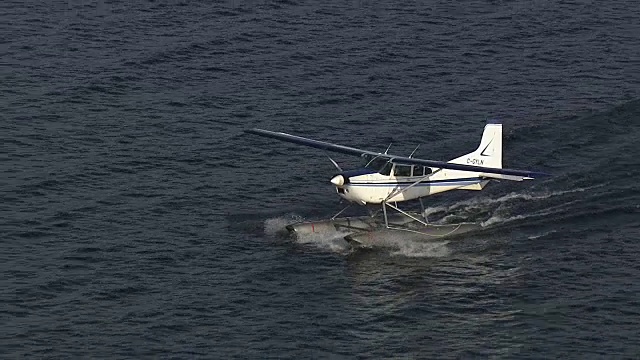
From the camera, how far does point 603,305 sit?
52.6 m

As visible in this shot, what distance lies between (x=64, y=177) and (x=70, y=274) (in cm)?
1056

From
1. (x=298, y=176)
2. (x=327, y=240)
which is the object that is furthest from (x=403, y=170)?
(x=298, y=176)

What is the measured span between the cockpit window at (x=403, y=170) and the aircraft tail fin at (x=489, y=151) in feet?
9.29

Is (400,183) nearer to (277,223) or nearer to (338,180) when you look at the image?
(338,180)

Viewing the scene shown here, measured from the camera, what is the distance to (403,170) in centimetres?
5988

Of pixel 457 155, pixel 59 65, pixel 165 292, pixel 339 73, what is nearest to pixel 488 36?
pixel 339 73

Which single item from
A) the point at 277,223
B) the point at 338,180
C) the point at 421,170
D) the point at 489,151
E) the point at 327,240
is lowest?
the point at 327,240

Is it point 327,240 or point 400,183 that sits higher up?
point 400,183

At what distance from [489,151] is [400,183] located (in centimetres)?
508

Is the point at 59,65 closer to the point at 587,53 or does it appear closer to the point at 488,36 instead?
the point at 488,36

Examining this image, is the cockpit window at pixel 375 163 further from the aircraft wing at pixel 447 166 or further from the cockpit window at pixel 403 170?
the cockpit window at pixel 403 170

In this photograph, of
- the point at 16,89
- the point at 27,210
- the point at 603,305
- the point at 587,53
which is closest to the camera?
the point at 603,305

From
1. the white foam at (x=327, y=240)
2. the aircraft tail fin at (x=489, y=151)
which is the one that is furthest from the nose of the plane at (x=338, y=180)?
the aircraft tail fin at (x=489, y=151)

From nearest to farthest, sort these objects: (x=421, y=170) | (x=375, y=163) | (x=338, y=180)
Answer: (x=338, y=180) < (x=375, y=163) < (x=421, y=170)
